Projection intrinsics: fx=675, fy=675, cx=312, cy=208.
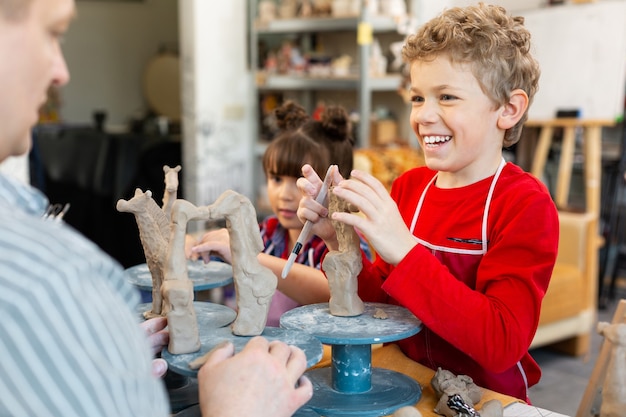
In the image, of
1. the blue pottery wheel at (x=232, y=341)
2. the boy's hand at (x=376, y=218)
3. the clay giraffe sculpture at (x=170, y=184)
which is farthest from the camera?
the clay giraffe sculpture at (x=170, y=184)

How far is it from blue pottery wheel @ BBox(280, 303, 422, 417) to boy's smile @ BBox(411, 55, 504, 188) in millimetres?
300

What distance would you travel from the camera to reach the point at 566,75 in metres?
3.87

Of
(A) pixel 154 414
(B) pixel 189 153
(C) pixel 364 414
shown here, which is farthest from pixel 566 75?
(A) pixel 154 414

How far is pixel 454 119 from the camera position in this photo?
3.75 feet

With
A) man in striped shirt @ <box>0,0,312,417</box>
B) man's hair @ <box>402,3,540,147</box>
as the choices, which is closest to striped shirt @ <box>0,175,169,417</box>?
man in striped shirt @ <box>0,0,312,417</box>

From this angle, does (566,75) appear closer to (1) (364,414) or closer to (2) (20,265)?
(1) (364,414)

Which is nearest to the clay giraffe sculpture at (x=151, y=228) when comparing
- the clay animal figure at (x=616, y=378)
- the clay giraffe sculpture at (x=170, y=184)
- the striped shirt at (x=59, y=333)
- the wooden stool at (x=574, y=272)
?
the clay giraffe sculpture at (x=170, y=184)

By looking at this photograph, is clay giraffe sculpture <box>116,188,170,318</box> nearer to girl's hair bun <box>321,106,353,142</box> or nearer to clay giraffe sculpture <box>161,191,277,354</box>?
clay giraffe sculpture <box>161,191,277,354</box>

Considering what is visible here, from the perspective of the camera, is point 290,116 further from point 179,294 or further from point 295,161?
point 179,294

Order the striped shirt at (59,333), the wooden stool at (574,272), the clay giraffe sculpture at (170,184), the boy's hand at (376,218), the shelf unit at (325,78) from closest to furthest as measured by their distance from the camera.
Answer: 1. the striped shirt at (59,333)
2. the boy's hand at (376,218)
3. the clay giraffe sculpture at (170,184)
4. the wooden stool at (574,272)
5. the shelf unit at (325,78)

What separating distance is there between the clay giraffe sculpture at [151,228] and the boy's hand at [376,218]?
0.28 m

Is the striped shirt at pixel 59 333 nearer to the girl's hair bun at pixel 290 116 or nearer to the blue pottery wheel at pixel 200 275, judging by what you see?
the blue pottery wheel at pixel 200 275

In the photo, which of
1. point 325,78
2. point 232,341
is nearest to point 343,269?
point 232,341

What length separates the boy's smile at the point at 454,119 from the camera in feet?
3.76
